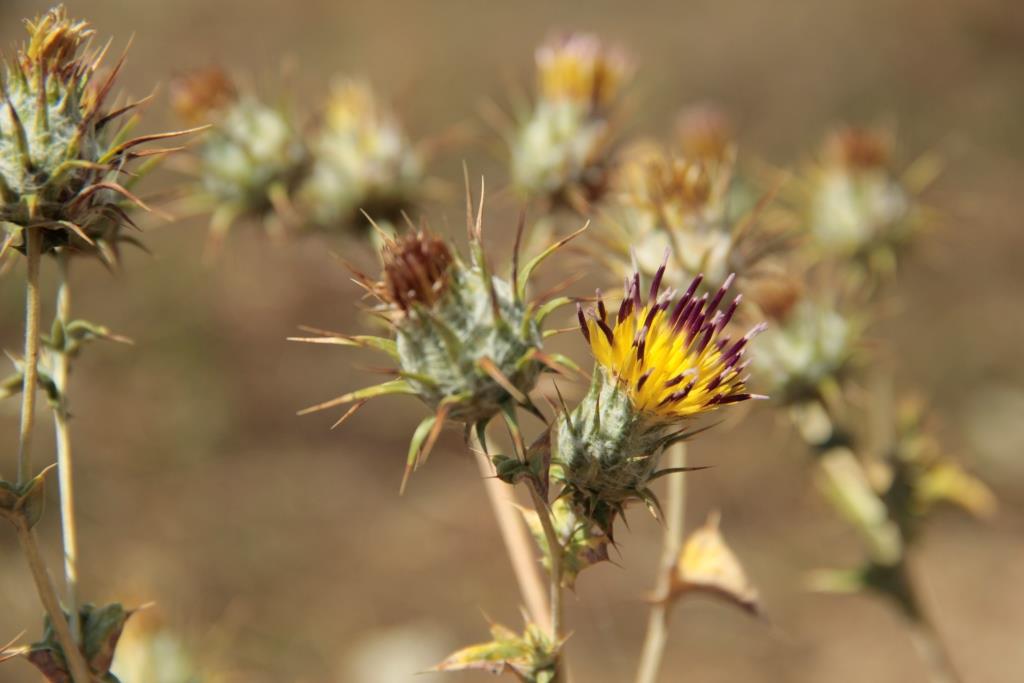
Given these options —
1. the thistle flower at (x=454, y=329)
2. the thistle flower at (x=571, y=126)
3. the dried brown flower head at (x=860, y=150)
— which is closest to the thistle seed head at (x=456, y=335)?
the thistle flower at (x=454, y=329)

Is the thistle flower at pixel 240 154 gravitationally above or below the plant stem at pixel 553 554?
above

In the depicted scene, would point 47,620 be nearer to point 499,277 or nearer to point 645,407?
point 499,277

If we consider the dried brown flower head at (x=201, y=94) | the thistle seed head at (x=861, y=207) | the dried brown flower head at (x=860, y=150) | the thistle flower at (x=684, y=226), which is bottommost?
the thistle flower at (x=684, y=226)

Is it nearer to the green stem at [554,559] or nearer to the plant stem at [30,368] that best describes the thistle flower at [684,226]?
the green stem at [554,559]

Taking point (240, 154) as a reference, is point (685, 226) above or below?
below

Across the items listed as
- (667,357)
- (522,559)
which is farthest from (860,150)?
(667,357)

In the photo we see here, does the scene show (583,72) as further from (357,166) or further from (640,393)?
(640,393)
